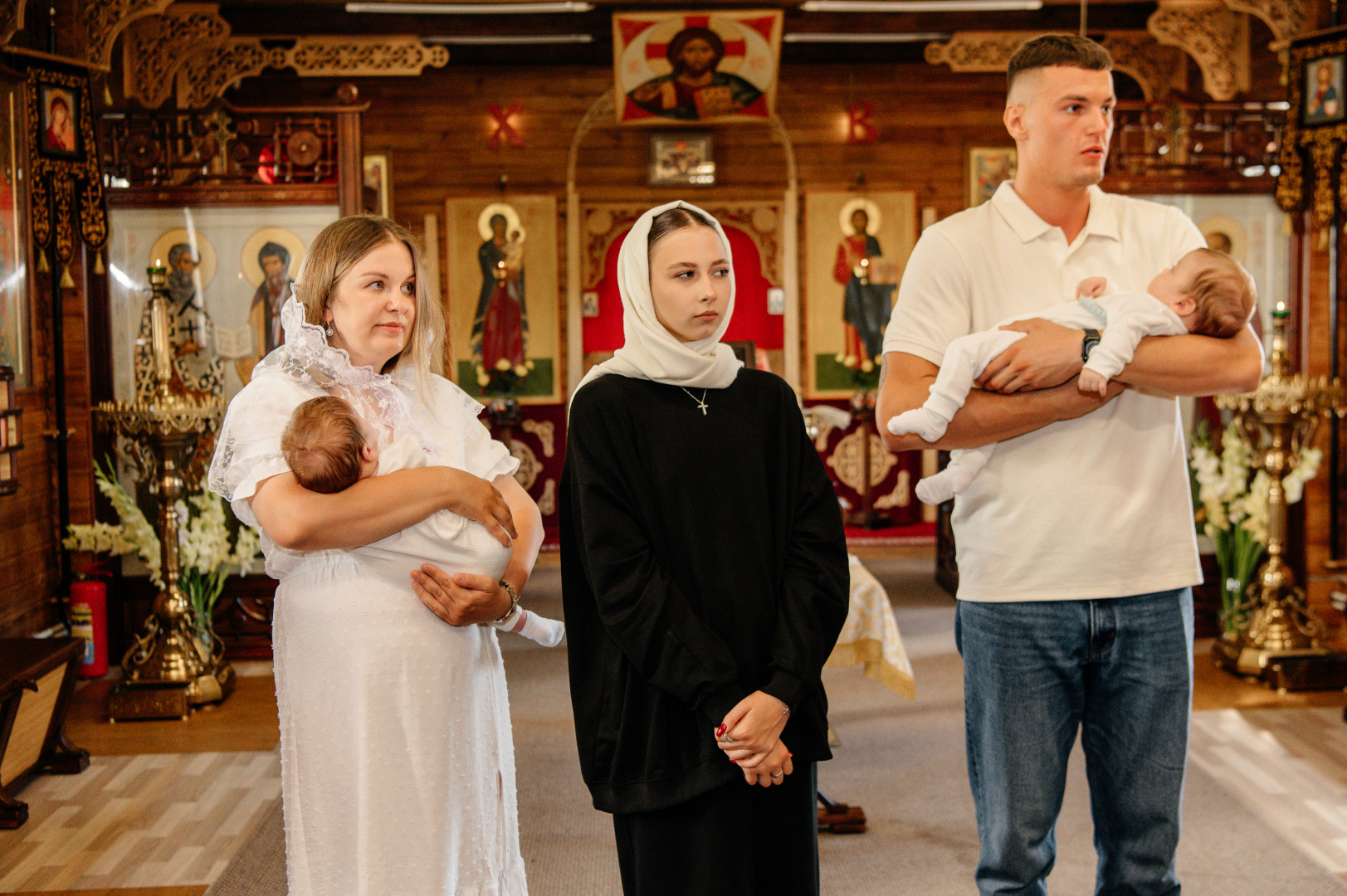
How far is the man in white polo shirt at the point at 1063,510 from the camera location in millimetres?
1799

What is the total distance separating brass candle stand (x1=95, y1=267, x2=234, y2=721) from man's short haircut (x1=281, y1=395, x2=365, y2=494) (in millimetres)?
2998

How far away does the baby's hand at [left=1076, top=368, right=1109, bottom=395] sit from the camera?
1.73 metres

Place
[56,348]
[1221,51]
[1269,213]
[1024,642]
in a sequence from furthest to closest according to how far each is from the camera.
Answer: [1221,51] < [1269,213] < [56,348] < [1024,642]

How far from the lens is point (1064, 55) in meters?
1.86

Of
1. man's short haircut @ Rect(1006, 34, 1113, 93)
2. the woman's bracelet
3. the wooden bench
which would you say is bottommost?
the wooden bench

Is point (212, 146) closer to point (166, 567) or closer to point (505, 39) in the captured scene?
point (166, 567)

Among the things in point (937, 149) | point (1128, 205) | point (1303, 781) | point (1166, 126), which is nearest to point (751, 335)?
point (937, 149)

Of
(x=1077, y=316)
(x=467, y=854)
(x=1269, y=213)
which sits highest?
(x=1269, y=213)

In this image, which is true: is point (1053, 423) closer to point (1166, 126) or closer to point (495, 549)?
point (495, 549)

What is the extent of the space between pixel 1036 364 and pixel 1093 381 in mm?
91

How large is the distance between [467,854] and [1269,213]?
519 cm

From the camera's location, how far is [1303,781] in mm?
3615

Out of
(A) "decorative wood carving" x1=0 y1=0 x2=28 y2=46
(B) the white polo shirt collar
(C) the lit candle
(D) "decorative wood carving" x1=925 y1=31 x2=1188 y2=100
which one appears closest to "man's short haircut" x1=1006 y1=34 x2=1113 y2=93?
(B) the white polo shirt collar

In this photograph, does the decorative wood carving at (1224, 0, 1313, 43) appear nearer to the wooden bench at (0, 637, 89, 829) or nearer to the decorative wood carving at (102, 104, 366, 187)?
the decorative wood carving at (102, 104, 366, 187)
